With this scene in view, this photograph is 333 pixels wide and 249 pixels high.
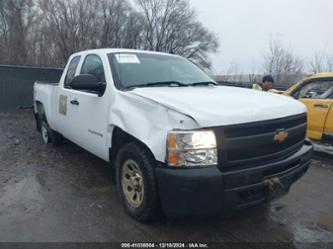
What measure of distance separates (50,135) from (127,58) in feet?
9.68

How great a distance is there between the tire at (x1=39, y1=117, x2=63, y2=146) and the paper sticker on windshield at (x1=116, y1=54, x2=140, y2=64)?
8.91ft

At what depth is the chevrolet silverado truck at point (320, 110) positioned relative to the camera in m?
5.58

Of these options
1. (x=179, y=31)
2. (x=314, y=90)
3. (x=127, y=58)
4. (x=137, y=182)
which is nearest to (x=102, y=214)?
(x=137, y=182)

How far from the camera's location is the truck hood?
8.52 feet

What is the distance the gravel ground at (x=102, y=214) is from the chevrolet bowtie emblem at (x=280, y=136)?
95 cm

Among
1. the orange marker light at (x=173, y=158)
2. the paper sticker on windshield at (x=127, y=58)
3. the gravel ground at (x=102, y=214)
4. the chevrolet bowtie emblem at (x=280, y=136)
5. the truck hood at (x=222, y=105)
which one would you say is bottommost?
the gravel ground at (x=102, y=214)

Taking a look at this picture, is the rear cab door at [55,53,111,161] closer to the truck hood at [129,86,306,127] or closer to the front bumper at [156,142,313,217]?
the truck hood at [129,86,306,127]

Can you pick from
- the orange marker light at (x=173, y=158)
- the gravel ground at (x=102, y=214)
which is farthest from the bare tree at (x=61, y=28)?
the orange marker light at (x=173, y=158)

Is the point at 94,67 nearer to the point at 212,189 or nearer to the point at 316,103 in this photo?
the point at 212,189

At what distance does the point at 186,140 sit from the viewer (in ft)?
8.38

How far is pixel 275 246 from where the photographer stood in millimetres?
2883

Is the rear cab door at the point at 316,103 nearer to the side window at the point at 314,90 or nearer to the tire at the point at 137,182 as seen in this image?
the side window at the point at 314,90

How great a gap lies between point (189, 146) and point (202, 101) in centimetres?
54

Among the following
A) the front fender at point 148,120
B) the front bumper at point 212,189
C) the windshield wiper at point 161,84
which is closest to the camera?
the front bumper at point 212,189
